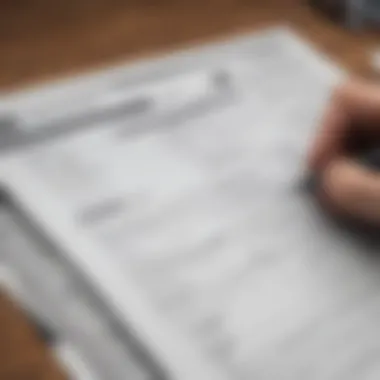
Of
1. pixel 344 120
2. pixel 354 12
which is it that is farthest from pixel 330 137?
pixel 354 12

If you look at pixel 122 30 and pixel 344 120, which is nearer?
pixel 344 120

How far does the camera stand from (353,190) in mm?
540

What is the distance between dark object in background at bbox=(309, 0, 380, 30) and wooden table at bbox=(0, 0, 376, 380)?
0.03ft

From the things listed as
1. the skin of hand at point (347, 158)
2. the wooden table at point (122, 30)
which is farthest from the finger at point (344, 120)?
the wooden table at point (122, 30)

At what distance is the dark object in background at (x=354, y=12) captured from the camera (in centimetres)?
76

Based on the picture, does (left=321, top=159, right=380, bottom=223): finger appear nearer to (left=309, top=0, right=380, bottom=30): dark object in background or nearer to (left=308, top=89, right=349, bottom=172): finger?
(left=308, top=89, right=349, bottom=172): finger

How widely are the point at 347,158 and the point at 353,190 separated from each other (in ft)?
0.11

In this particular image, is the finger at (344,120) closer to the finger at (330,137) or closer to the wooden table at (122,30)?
the finger at (330,137)

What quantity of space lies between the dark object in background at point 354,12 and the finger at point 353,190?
240mm

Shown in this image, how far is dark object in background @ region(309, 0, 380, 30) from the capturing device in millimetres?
760

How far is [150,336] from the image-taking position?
472mm

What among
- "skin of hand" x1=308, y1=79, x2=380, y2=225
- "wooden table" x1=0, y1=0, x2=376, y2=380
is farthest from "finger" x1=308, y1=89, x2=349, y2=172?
"wooden table" x1=0, y1=0, x2=376, y2=380

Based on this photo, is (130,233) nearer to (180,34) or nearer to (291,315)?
(291,315)

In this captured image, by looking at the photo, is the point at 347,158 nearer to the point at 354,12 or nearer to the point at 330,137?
the point at 330,137
